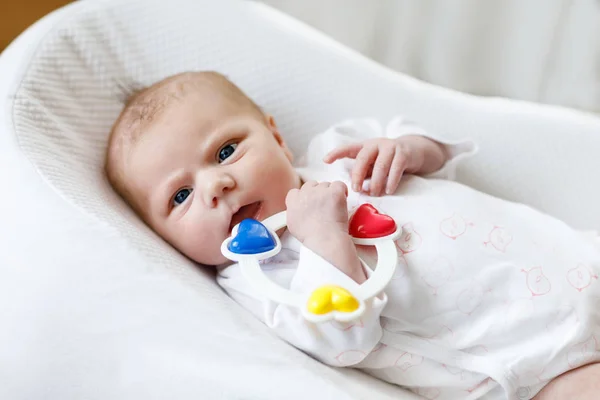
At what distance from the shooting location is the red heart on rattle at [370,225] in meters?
0.83

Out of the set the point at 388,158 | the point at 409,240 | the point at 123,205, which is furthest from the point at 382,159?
the point at 123,205

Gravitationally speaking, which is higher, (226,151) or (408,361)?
(226,151)

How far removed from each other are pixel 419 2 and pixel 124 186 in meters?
0.78

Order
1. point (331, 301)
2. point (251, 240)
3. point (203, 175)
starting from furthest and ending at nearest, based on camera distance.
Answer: point (203, 175), point (251, 240), point (331, 301)

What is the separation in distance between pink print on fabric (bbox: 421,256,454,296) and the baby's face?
0.22m

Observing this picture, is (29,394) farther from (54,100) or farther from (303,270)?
(54,100)

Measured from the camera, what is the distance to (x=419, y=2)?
1.42m

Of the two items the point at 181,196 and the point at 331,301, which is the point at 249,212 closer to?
the point at 181,196

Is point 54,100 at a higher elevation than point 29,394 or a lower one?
higher

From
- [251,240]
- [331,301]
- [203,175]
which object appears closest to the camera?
[331,301]

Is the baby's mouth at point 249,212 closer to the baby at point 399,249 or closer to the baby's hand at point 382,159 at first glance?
the baby at point 399,249

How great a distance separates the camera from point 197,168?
910 millimetres

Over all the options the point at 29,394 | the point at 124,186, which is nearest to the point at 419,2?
the point at 124,186

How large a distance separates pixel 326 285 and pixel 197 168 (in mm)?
297
